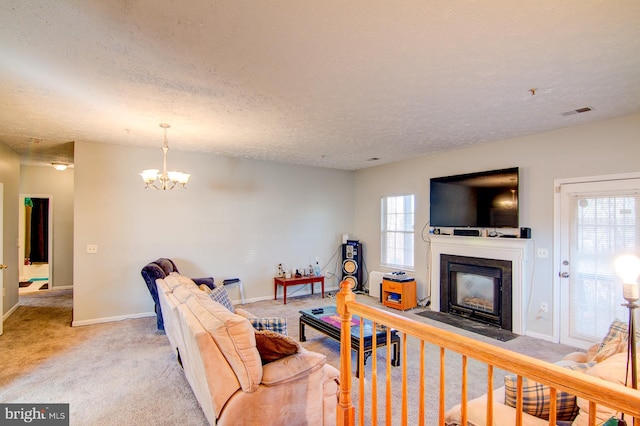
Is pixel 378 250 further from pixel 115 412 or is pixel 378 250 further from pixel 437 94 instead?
pixel 115 412

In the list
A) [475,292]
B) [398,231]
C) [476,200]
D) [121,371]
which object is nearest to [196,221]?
[121,371]

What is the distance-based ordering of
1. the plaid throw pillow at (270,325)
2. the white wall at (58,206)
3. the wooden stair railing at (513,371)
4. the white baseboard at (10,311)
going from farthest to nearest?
the white wall at (58,206) < the white baseboard at (10,311) < the plaid throw pillow at (270,325) < the wooden stair railing at (513,371)

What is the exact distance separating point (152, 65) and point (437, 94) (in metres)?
2.31

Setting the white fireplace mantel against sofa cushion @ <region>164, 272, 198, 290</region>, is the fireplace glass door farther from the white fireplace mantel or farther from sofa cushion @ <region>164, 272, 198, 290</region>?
sofa cushion @ <region>164, 272, 198, 290</region>

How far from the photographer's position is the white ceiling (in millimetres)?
1795

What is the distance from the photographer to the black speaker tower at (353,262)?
6746 mm

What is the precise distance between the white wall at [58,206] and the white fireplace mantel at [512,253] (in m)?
7.75

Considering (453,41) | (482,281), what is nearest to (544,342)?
(482,281)

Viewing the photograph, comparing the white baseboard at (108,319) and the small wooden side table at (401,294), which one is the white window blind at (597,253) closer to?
the small wooden side table at (401,294)

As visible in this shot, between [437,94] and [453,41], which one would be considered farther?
[437,94]

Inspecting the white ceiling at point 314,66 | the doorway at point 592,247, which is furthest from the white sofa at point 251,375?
the doorway at point 592,247

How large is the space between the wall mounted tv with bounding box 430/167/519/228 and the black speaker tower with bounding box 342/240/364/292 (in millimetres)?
1804

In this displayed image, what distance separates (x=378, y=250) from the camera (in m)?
6.78

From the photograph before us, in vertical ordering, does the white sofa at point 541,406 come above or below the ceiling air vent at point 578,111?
below
